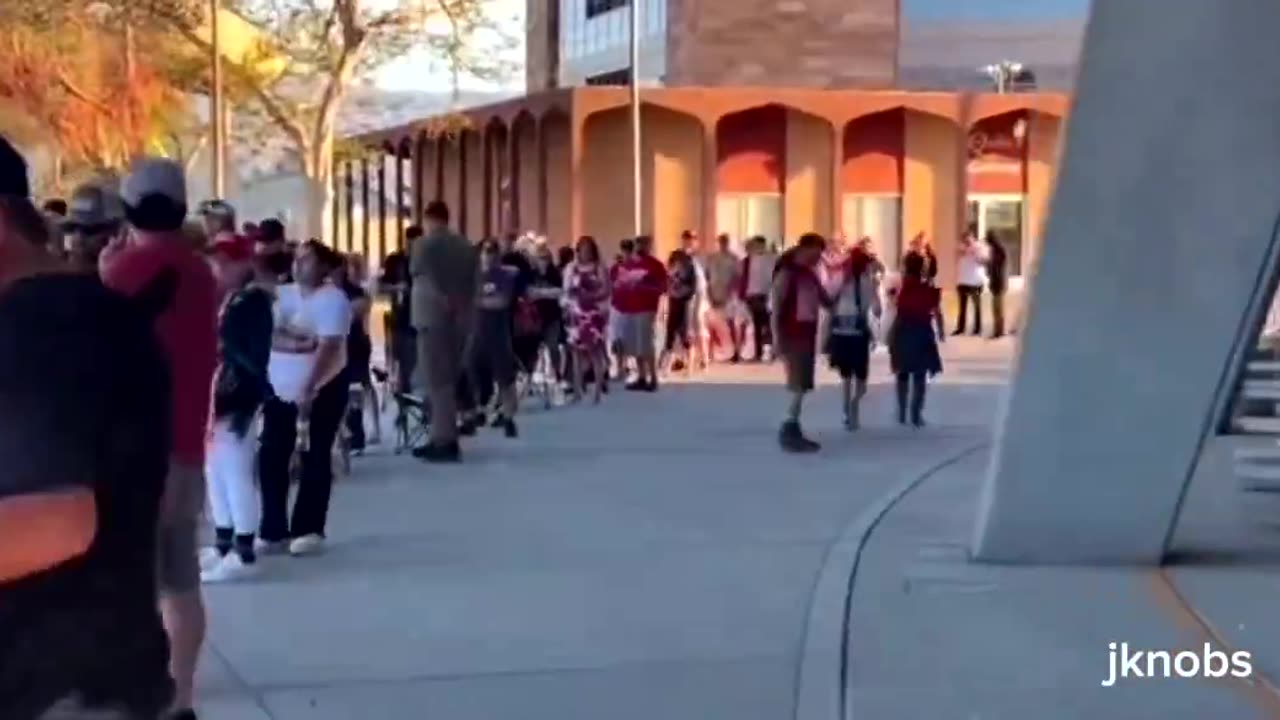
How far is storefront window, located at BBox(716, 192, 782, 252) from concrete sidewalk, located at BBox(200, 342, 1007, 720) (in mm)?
26533

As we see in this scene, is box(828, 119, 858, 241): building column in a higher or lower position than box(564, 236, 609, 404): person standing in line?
higher

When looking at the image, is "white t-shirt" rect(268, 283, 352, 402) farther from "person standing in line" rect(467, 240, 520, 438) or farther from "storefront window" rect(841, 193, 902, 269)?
"storefront window" rect(841, 193, 902, 269)

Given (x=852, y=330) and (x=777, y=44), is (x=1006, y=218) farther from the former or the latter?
(x=852, y=330)

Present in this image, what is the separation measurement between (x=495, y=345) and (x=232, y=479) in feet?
27.4

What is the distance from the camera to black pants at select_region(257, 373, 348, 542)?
12094 mm

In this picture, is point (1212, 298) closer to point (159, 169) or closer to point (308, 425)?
point (308, 425)

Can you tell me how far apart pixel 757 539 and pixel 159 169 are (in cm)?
593

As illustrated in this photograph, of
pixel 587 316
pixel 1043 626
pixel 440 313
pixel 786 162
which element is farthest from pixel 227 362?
pixel 786 162

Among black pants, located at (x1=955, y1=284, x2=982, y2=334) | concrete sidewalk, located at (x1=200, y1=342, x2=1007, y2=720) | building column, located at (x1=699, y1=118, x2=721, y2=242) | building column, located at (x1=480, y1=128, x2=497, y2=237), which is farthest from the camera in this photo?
building column, located at (x1=480, y1=128, x2=497, y2=237)

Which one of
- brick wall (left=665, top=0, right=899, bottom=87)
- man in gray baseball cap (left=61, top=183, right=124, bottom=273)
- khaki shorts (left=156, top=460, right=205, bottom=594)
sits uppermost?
brick wall (left=665, top=0, right=899, bottom=87)

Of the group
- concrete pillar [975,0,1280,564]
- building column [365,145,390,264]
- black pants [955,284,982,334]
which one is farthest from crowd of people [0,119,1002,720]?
building column [365,145,390,264]

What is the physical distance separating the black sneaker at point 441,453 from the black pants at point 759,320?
13040 millimetres

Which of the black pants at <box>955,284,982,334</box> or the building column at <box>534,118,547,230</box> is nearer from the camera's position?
the black pants at <box>955,284,982,334</box>

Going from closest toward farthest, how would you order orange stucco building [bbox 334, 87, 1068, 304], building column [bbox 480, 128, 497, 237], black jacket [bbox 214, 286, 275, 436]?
black jacket [bbox 214, 286, 275, 436], orange stucco building [bbox 334, 87, 1068, 304], building column [bbox 480, 128, 497, 237]
